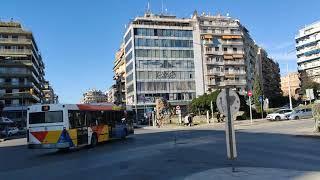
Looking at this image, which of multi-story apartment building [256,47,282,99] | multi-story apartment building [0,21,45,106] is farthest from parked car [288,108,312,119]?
multi-story apartment building [256,47,282,99]

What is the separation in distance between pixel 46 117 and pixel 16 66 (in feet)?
289

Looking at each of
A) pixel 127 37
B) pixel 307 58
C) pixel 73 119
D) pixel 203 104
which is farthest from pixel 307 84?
pixel 73 119

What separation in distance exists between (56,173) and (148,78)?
9663cm

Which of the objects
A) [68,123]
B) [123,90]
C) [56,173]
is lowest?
[56,173]

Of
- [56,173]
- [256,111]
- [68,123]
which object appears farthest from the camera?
[256,111]

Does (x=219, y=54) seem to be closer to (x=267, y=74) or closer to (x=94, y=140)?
(x=267, y=74)

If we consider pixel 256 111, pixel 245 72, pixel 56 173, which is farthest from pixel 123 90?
pixel 56 173

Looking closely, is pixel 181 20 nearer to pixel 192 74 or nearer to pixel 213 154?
pixel 192 74

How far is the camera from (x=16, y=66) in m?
108

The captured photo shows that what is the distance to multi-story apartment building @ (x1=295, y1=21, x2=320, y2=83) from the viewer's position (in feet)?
450

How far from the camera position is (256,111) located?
81125 mm

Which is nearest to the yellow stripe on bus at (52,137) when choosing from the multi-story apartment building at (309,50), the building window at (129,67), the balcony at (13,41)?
the balcony at (13,41)

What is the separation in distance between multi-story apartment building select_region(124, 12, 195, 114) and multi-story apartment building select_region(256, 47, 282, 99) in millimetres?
42537

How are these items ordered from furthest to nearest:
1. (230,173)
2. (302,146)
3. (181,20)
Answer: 1. (181,20)
2. (302,146)
3. (230,173)
